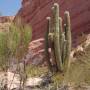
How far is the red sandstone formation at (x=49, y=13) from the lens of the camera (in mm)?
25967

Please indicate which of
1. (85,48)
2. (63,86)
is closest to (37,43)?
(85,48)

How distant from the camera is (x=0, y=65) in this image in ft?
46.4

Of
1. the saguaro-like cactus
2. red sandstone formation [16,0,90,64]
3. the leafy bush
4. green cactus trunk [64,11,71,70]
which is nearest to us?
the leafy bush

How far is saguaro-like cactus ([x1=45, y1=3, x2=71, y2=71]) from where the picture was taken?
1414cm

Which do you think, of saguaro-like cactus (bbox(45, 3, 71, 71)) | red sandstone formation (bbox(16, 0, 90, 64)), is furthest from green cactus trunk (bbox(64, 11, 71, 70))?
red sandstone formation (bbox(16, 0, 90, 64))

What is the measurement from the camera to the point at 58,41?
14188mm

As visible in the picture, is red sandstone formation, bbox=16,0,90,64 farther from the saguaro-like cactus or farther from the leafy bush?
the leafy bush

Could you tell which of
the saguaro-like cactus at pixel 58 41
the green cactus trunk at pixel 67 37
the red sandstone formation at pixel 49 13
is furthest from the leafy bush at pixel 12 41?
the red sandstone formation at pixel 49 13

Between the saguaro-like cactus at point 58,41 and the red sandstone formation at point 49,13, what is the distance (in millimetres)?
8289

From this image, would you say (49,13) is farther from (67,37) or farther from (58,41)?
(58,41)

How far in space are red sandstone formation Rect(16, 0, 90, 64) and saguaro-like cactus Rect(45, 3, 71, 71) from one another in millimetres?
8289

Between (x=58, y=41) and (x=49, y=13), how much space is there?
16425 millimetres

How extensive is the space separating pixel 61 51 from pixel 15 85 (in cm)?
235

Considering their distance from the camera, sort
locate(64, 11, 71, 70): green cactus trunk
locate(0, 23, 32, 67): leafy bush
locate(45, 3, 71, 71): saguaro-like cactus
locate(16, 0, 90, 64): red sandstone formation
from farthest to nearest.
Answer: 1. locate(16, 0, 90, 64): red sandstone formation
2. locate(64, 11, 71, 70): green cactus trunk
3. locate(45, 3, 71, 71): saguaro-like cactus
4. locate(0, 23, 32, 67): leafy bush
